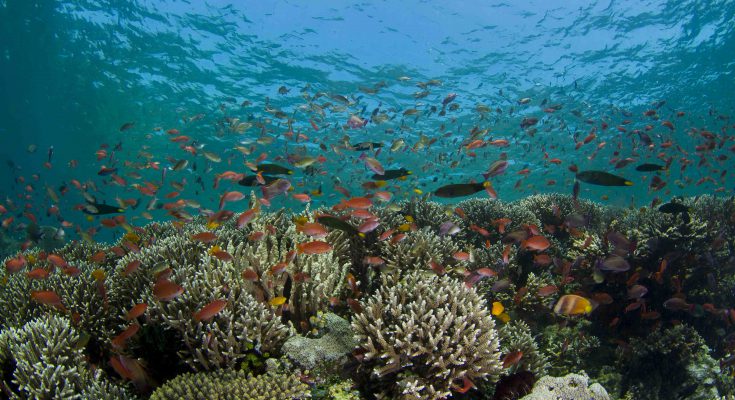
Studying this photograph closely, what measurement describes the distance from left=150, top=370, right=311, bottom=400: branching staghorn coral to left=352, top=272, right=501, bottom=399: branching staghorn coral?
2.77 feet

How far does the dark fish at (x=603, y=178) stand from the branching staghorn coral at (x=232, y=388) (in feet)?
14.5

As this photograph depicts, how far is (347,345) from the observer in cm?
416

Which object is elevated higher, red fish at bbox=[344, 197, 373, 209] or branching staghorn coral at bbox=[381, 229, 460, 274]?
red fish at bbox=[344, 197, 373, 209]

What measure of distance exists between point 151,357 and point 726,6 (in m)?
30.1

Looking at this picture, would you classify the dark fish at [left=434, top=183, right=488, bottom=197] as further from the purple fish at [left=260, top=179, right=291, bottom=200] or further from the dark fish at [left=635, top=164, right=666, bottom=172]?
the dark fish at [left=635, top=164, right=666, bottom=172]

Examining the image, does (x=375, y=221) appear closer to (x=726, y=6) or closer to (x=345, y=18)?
(x=345, y=18)

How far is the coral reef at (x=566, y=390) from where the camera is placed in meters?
3.51

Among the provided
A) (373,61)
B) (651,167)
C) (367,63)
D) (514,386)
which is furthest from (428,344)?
(367,63)

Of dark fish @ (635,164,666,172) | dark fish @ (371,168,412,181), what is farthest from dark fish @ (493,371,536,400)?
dark fish @ (635,164,666,172)

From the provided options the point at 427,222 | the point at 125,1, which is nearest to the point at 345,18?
the point at 125,1

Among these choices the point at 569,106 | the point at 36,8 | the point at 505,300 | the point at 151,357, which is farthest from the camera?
the point at 569,106

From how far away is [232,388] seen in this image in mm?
3396

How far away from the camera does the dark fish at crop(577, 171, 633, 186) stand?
4.46 m

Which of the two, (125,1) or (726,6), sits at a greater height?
(125,1)
